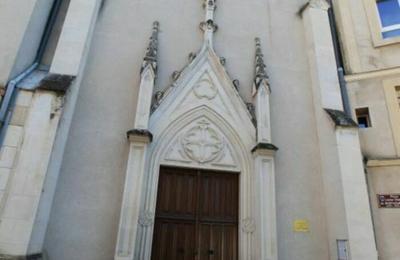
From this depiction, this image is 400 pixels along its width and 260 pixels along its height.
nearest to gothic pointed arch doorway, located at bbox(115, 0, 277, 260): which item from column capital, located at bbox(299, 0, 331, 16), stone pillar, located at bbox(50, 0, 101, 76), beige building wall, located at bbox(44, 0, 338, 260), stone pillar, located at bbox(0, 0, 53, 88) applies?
beige building wall, located at bbox(44, 0, 338, 260)

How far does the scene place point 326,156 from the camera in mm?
6246

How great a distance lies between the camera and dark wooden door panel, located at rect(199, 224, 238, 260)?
551 cm

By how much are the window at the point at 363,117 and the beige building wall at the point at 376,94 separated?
4.4 inches

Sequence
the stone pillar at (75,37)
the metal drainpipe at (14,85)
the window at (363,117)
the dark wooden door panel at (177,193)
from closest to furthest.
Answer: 1. the metal drainpipe at (14,85)
2. the dark wooden door panel at (177,193)
3. the stone pillar at (75,37)
4. the window at (363,117)

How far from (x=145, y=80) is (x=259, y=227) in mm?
3647

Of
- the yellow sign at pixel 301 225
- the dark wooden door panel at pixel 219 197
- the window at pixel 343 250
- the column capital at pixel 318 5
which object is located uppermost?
the column capital at pixel 318 5

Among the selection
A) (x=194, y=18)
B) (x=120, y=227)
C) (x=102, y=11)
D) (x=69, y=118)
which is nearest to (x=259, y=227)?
(x=120, y=227)

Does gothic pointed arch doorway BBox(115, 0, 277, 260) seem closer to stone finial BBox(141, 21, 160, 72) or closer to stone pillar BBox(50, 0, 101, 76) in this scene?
stone finial BBox(141, 21, 160, 72)

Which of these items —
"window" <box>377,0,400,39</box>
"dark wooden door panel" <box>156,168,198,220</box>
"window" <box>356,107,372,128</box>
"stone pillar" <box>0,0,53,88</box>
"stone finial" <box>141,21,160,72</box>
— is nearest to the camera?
"stone pillar" <box>0,0,53,88</box>

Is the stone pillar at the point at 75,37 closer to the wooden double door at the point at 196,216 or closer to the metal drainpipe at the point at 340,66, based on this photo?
the wooden double door at the point at 196,216

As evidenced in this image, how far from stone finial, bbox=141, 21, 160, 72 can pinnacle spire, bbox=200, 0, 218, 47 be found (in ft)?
3.82

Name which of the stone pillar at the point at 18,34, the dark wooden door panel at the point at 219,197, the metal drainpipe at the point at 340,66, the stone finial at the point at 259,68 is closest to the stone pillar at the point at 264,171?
the stone finial at the point at 259,68

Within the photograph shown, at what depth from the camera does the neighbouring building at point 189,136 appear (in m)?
5.10

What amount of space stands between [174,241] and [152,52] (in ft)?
12.8
